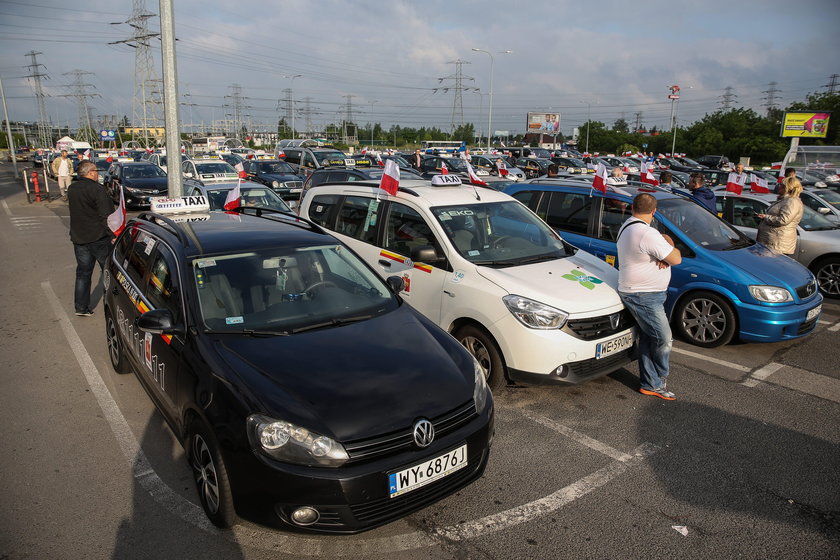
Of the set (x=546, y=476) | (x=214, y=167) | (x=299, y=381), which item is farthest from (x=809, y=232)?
(x=214, y=167)

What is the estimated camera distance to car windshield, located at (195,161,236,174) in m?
18.5

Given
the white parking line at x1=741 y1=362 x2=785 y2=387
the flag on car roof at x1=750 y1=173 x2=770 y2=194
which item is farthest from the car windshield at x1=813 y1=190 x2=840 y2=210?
the white parking line at x1=741 y1=362 x2=785 y2=387

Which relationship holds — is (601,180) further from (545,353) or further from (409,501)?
(409,501)

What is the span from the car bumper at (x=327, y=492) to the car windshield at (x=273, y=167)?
19.5 m

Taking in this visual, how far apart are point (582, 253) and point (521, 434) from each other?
7.94 ft

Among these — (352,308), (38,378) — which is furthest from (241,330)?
(38,378)

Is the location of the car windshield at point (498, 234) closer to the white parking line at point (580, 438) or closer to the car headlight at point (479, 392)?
the white parking line at point (580, 438)

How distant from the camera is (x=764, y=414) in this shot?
4.81m

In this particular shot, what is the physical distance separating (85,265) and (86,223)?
0.55 metres

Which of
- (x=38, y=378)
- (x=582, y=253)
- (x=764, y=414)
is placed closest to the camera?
(x=764, y=414)

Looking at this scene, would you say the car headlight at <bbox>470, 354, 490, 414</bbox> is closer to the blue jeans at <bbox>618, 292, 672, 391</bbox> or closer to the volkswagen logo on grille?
the volkswagen logo on grille

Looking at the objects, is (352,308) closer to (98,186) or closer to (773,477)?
(773,477)

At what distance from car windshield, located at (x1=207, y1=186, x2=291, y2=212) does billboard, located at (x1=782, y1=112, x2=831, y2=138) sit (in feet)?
112

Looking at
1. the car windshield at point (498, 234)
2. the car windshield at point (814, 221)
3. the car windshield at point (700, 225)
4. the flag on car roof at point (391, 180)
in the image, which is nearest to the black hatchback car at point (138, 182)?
the flag on car roof at point (391, 180)
